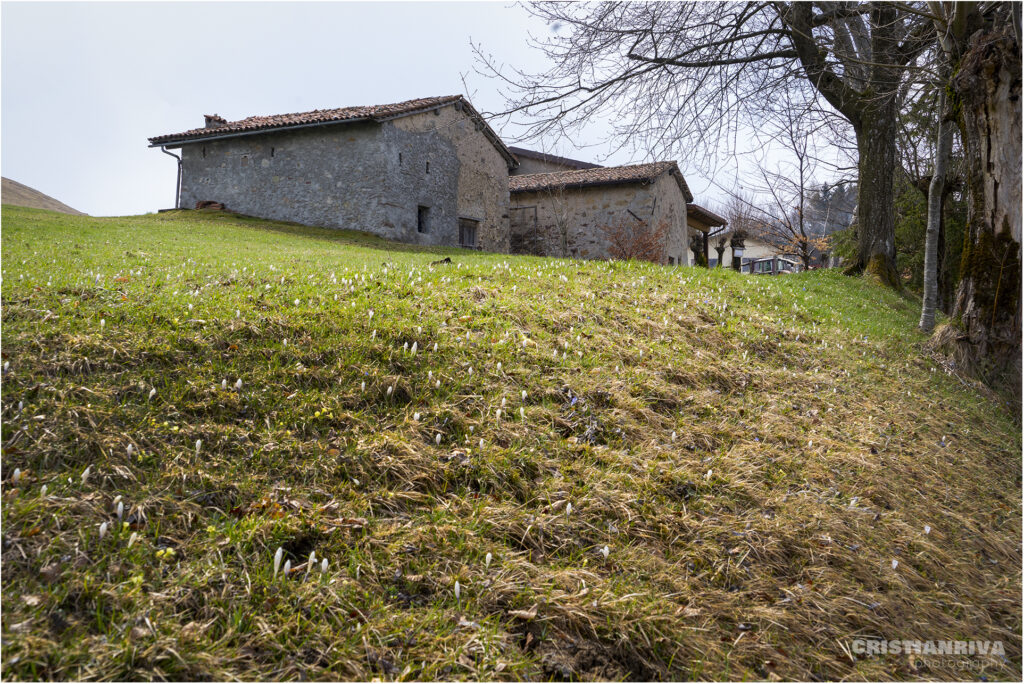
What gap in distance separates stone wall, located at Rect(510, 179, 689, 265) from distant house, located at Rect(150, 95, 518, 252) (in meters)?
3.34

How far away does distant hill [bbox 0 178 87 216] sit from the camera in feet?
146

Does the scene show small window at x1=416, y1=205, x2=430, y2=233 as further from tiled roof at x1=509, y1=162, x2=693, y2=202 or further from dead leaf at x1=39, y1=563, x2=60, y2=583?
dead leaf at x1=39, y1=563, x2=60, y2=583

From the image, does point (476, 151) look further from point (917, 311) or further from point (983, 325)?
point (983, 325)

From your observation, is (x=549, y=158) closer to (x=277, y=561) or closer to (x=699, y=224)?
(x=699, y=224)

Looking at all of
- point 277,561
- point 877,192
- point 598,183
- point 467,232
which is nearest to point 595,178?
point 598,183

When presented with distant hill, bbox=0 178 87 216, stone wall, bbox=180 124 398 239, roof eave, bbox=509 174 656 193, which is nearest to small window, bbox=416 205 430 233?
stone wall, bbox=180 124 398 239

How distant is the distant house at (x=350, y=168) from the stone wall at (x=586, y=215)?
132 inches

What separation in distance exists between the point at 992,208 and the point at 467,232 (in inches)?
790

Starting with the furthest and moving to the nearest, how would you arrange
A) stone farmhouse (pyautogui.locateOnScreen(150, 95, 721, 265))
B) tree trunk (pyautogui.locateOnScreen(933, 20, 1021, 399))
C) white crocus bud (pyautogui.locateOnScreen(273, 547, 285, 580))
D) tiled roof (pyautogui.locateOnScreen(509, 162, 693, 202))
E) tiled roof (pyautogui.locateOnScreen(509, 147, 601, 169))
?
tiled roof (pyautogui.locateOnScreen(509, 147, 601, 169)), tiled roof (pyautogui.locateOnScreen(509, 162, 693, 202)), stone farmhouse (pyautogui.locateOnScreen(150, 95, 721, 265)), tree trunk (pyautogui.locateOnScreen(933, 20, 1021, 399)), white crocus bud (pyautogui.locateOnScreen(273, 547, 285, 580))

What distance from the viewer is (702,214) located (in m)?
32.9

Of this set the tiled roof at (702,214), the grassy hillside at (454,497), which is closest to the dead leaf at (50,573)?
the grassy hillside at (454,497)

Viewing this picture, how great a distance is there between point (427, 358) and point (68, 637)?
299 cm

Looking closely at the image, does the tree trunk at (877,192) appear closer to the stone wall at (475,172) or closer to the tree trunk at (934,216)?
the tree trunk at (934,216)

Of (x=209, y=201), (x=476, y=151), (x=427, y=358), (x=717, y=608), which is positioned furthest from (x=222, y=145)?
(x=717, y=608)
